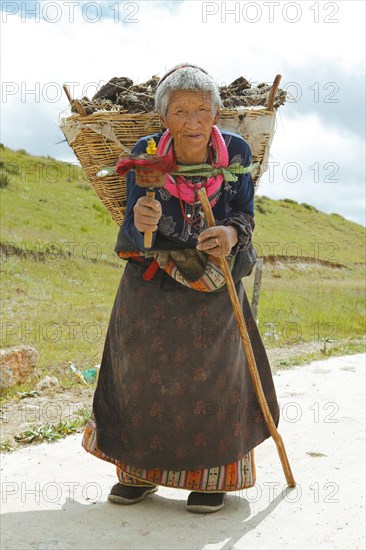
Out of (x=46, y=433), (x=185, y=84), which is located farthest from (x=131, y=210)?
(x=46, y=433)

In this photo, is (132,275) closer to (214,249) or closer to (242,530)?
(214,249)

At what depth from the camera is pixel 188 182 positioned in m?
2.82

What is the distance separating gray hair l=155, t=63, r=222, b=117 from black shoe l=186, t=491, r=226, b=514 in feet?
5.63

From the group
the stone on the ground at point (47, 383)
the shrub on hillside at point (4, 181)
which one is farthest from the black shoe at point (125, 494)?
the shrub on hillside at point (4, 181)

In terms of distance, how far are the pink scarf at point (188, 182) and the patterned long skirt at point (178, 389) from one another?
398 mm

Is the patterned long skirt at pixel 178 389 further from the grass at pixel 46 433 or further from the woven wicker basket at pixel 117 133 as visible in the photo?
the grass at pixel 46 433

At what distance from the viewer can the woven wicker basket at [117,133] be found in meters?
2.87

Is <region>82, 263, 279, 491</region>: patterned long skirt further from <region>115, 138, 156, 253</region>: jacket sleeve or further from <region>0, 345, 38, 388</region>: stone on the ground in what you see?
<region>0, 345, 38, 388</region>: stone on the ground

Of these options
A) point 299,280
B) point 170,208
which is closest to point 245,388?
point 170,208

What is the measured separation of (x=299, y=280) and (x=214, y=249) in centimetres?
1960

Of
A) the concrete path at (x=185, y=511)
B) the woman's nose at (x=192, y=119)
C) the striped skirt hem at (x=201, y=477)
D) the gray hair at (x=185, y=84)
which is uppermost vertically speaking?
the gray hair at (x=185, y=84)

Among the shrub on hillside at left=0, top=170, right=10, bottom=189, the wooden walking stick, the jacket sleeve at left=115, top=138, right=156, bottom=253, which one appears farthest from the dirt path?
the shrub on hillside at left=0, top=170, right=10, bottom=189

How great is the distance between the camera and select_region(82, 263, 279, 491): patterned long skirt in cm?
296

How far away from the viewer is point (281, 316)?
11.1 m
